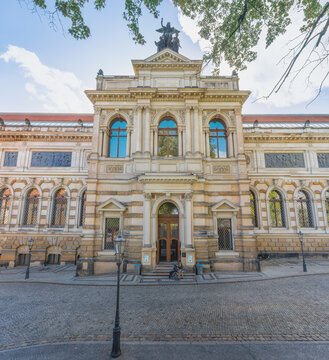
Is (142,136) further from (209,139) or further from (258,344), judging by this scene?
(258,344)

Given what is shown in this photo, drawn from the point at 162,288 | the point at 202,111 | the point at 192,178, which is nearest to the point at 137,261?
the point at 162,288

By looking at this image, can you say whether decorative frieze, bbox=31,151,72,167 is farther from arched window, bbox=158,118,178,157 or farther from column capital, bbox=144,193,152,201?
column capital, bbox=144,193,152,201

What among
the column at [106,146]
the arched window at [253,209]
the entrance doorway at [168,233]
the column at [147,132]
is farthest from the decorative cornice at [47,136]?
the arched window at [253,209]

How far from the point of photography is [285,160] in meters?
21.5

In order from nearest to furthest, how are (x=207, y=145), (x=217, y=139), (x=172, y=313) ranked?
(x=172, y=313) < (x=207, y=145) < (x=217, y=139)

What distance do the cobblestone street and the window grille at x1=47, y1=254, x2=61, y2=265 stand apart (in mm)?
7493

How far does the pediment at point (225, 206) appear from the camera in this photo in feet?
50.2

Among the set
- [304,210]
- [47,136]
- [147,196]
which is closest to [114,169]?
[147,196]

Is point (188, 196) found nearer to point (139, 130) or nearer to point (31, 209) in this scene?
point (139, 130)

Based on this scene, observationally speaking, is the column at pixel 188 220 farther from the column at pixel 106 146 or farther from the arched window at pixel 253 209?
the arched window at pixel 253 209

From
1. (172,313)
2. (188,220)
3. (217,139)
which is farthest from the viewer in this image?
(217,139)

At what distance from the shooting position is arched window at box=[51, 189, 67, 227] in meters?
20.4

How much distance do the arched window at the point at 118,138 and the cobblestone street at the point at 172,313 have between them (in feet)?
32.7

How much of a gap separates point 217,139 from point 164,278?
1160 cm
